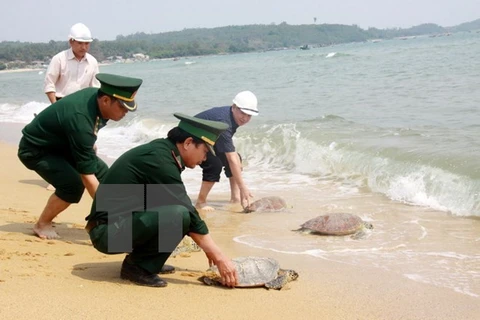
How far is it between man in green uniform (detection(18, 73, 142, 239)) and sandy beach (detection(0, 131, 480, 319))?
513 millimetres

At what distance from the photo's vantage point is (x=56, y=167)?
198 inches

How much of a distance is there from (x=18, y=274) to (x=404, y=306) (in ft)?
8.25

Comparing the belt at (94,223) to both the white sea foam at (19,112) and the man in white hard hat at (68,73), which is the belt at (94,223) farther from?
the white sea foam at (19,112)

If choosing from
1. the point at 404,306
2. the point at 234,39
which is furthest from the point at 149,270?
the point at 234,39

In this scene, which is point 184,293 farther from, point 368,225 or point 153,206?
point 368,225

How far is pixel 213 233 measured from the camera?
21.5 feet

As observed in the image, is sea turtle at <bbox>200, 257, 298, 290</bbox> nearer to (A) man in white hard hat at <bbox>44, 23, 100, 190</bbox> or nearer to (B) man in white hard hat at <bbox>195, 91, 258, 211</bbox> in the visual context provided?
(B) man in white hard hat at <bbox>195, 91, 258, 211</bbox>

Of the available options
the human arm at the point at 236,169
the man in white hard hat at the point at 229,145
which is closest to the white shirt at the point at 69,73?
the man in white hard hat at the point at 229,145

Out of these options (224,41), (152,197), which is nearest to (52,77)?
(152,197)

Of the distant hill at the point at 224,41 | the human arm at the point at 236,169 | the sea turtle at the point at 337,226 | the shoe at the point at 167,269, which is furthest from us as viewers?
the distant hill at the point at 224,41

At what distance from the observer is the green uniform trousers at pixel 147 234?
12.9 ft

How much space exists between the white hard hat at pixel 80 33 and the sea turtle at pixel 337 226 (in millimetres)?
2954

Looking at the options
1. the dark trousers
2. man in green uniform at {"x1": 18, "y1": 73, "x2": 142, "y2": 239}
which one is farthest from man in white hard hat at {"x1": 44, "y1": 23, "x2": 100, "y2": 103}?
man in green uniform at {"x1": 18, "y1": 73, "x2": 142, "y2": 239}

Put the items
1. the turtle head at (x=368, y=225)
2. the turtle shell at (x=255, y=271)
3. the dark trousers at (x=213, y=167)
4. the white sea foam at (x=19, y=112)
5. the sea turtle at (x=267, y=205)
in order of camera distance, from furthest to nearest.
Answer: the white sea foam at (x=19, y=112) < the dark trousers at (x=213, y=167) < the sea turtle at (x=267, y=205) < the turtle head at (x=368, y=225) < the turtle shell at (x=255, y=271)
